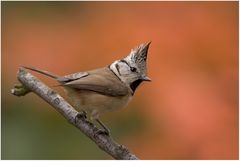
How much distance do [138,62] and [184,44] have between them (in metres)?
1.77

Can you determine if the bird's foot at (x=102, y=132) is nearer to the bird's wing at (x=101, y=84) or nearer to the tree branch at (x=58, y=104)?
the tree branch at (x=58, y=104)

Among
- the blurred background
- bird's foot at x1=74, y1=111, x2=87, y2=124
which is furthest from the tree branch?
the blurred background

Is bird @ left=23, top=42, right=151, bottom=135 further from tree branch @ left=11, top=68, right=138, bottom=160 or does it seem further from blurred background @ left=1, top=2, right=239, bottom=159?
blurred background @ left=1, top=2, right=239, bottom=159

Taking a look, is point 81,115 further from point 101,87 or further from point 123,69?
point 123,69

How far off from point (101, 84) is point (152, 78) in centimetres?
164

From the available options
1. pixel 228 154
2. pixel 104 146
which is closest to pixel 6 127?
pixel 228 154

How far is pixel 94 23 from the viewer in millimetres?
5715

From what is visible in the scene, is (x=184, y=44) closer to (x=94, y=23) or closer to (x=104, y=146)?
(x=94, y=23)

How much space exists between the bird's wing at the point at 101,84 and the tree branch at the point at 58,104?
0.69 feet

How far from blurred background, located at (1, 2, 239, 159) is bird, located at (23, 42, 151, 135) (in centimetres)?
140

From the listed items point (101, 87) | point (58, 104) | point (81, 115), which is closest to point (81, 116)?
point (81, 115)

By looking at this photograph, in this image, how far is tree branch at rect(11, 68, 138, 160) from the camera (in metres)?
3.17

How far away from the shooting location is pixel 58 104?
10.9 ft

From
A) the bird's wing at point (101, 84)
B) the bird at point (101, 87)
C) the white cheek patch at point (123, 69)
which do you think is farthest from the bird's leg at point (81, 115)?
the white cheek patch at point (123, 69)
